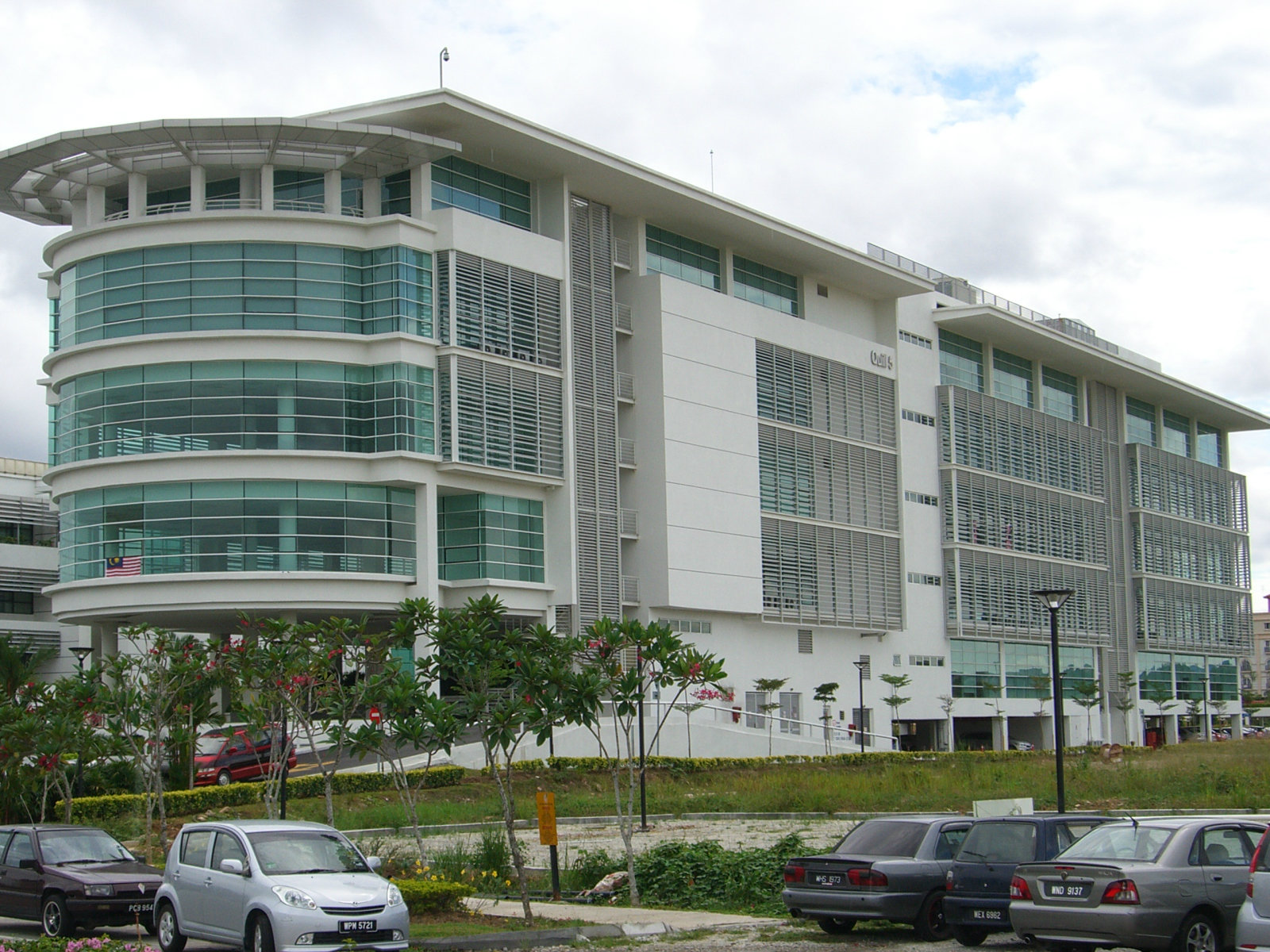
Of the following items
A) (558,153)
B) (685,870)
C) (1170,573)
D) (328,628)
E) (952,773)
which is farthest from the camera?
(1170,573)

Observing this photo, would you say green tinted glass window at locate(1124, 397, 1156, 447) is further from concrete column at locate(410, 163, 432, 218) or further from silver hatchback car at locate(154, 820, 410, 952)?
silver hatchback car at locate(154, 820, 410, 952)

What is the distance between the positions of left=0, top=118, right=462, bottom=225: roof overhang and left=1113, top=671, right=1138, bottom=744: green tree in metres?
51.1

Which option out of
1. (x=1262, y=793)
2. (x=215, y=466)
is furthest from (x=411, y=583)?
(x=1262, y=793)

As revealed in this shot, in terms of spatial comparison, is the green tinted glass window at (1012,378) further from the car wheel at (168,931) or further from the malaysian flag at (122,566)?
the car wheel at (168,931)

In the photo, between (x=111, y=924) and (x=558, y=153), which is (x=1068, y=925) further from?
(x=558, y=153)

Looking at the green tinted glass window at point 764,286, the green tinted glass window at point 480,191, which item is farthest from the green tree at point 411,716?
the green tinted glass window at point 764,286

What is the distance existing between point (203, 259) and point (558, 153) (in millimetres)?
12433

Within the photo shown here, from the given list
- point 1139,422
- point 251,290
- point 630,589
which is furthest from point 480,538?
point 1139,422

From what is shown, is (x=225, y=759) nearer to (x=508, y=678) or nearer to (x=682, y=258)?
(x=508, y=678)

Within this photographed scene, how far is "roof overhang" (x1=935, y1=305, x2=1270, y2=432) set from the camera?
73.5 metres

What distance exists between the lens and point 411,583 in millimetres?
47188

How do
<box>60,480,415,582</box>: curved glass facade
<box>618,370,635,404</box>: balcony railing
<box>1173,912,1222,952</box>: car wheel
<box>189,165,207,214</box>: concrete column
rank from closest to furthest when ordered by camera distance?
1. <box>1173,912,1222,952</box>: car wheel
2. <box>60,480,415,582</box>: curved glass facade
3. <box>189,165,207,214</box>: concrete column
4. <box>618,370,635,404</box>: balcony railing

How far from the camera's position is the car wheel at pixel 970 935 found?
1695 centimetres

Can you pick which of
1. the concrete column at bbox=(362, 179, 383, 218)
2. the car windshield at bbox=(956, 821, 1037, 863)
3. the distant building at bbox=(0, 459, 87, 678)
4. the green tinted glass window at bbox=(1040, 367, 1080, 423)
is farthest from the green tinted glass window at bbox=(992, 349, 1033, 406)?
the car windshield at bbox=(956, 821, 1037, 863)
